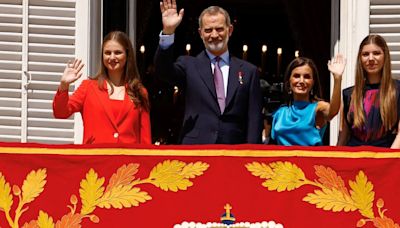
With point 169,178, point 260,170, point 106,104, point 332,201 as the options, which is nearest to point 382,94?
point 332,201

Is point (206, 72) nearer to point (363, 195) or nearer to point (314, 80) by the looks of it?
point (314, 80)

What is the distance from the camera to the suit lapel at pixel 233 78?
19.9 feet

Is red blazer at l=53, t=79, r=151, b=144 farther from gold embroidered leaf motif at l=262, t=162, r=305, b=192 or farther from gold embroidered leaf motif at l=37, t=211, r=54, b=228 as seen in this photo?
gold embroidered leaf motif at l=262, t=162, r=305, b=192

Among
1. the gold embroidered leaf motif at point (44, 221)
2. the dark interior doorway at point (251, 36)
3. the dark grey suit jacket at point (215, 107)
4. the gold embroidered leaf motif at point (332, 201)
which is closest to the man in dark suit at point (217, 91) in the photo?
the dark grey suit jacket at point (215, 107)

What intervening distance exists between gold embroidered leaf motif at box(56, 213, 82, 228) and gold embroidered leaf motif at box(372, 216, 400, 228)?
1.63 m

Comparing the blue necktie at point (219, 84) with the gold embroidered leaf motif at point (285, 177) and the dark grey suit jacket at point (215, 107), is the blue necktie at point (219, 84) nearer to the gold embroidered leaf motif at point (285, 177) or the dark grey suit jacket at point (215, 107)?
the dark grey suit jacket at point (215, 107)

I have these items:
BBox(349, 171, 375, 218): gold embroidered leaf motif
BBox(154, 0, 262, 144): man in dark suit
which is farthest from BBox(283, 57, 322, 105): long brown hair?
BBox(349, 171, 375, 218): gold embroidered leaf motif

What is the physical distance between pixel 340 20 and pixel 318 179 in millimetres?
1760

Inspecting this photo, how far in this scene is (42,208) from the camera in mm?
5754

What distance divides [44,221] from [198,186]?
2.85 feet

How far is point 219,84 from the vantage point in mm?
6148

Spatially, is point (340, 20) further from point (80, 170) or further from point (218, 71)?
point (80, 170)

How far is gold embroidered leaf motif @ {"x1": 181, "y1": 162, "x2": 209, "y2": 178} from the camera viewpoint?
5.77 meters

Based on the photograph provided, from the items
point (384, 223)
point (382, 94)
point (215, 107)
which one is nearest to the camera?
point (384, 223)
